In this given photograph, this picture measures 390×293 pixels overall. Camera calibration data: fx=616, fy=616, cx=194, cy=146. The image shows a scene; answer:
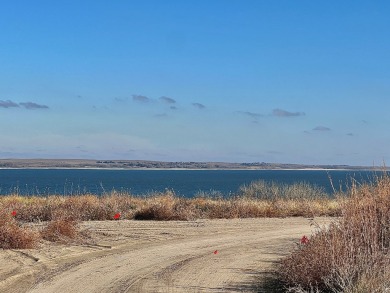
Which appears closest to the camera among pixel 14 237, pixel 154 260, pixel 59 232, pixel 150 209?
pixel 154 260

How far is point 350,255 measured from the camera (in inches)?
445

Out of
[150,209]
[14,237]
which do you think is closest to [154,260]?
[14,237]

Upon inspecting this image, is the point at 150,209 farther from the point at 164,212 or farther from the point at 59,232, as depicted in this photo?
the point at 59,232

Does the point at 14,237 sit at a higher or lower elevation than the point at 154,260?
higher

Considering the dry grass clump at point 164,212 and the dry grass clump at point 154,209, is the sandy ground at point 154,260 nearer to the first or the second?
the dry grass clump at point 164,212

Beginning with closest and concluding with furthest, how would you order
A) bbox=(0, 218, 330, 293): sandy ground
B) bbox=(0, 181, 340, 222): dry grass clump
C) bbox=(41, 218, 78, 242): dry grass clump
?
1. bbox=(0, 218, 330, 293): sandy ground
2. bbox=(41, 218, 78, 242): dry grass clump
3. bbox=(0, 181, 340, 222): dry grass clump

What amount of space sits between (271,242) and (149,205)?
991 centimetres

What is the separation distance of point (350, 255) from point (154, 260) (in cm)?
665

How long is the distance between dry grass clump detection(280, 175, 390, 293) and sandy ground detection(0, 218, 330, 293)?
47.5 inches

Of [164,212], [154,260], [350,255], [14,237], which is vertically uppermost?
[350,255]

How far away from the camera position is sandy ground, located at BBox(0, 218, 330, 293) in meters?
13.3

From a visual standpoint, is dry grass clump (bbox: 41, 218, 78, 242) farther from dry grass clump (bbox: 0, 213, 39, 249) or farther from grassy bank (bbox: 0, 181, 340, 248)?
grassy bank (bbox: 0, 181, 340, 248)

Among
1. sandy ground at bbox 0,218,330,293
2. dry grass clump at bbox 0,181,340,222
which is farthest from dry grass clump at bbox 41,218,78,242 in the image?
dry grass clump at bbox 0,181,340,222

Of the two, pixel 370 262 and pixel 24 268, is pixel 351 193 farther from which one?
pixel 24 268
